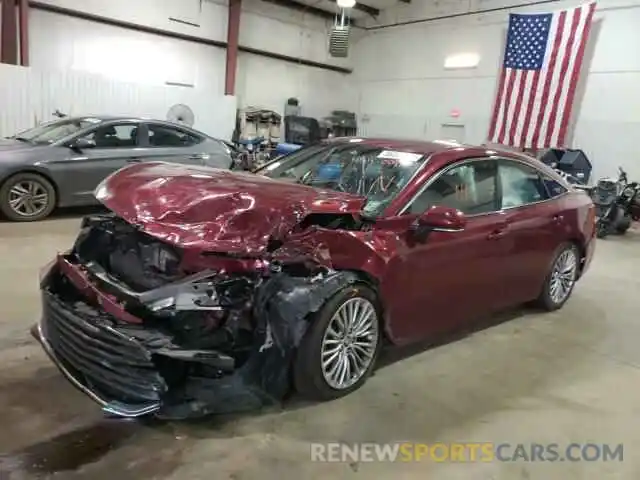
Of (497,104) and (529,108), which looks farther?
(497,104)

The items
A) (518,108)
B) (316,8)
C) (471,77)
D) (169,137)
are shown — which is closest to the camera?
(169,137)

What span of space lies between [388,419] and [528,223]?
178 cm

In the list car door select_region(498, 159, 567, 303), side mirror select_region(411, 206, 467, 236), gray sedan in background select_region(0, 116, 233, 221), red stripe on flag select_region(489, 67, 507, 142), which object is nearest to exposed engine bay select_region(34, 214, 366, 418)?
side mirror select_region(411, 206, 467, 236)

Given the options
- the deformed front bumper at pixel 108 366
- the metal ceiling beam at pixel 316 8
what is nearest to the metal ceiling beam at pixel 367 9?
the metal ceiling beam at pixel 316 8

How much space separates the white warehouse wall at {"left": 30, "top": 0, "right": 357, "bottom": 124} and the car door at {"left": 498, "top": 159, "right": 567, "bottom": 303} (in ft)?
30.3

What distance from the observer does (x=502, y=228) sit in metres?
3.52

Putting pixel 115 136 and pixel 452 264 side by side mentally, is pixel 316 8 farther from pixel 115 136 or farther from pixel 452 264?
pixel 452 264

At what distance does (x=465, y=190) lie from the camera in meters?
3.39

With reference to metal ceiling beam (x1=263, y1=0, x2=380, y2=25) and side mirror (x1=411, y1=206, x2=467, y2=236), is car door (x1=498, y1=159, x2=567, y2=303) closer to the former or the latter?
side mirror (x1=411, y1=206, x2=467, y2=236)

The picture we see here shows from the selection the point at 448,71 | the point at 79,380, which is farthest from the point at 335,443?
the point at 448,71

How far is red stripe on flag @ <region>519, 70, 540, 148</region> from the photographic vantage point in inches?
443

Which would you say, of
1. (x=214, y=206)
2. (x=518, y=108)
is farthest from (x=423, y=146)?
(x=518, y=108)

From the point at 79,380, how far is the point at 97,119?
17.2ft

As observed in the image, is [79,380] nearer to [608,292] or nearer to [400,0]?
[608,292]
